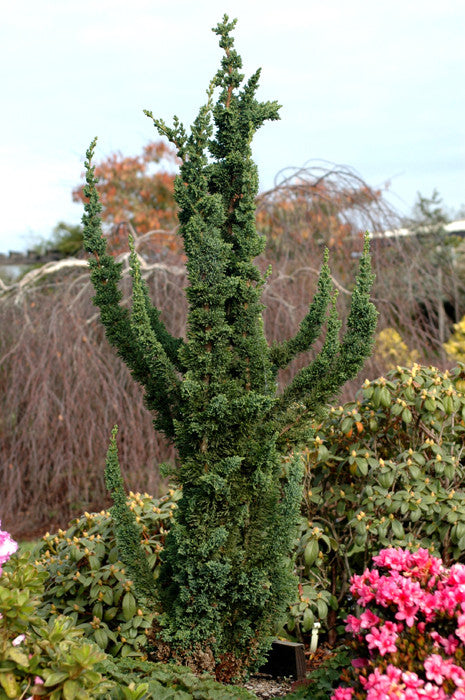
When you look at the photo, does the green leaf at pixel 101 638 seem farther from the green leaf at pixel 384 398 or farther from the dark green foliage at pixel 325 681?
the green leaf at pixel 384 398

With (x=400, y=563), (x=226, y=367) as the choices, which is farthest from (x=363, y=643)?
(x=226, y=367)

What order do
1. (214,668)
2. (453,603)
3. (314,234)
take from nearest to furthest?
(453,603)
(214,668)
(314,234)

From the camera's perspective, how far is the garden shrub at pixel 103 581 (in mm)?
3213

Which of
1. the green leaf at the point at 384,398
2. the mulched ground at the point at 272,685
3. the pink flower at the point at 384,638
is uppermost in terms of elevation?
the green leaf at the point at 384,398

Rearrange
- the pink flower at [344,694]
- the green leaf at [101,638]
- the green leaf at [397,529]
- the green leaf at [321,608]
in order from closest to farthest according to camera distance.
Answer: the pink flower at [344,694] < the green leaf at [101,638] < the green leaf at [321,608] < the green leaf at [397,529]

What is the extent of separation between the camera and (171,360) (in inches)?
122

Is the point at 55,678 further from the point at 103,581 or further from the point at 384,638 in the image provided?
the point at 103,581

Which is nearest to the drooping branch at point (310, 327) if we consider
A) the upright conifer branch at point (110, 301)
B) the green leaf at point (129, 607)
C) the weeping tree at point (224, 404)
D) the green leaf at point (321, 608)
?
the weeping tree at point (224, 404)

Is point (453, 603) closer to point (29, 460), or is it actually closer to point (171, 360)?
A: point (171, 360)

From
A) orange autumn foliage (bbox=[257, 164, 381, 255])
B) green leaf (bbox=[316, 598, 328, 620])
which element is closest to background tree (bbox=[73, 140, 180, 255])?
orange autumn foliage (bbox=[257, 164, 381, 255])

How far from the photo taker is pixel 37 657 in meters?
2.06

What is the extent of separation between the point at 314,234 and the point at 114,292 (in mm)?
4441

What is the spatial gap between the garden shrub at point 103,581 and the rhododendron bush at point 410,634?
1.05m

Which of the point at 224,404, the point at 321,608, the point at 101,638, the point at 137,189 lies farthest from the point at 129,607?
the point at 137,189
